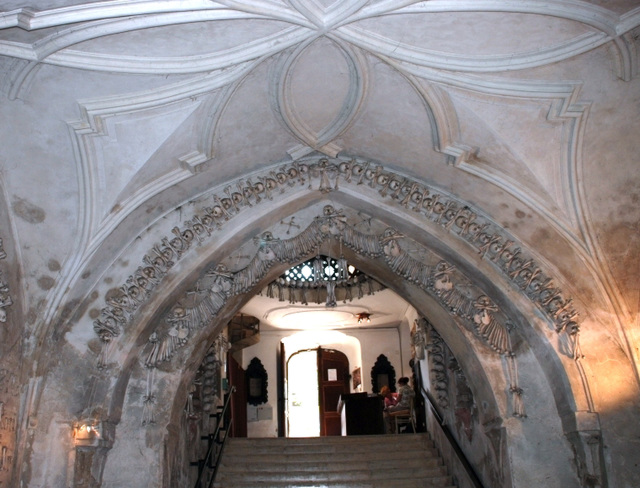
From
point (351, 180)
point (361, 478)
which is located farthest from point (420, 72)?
point (361, 478)

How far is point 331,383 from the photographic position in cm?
1338

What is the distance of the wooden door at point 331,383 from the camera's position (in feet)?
42.0

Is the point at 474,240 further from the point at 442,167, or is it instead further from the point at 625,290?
the point at 625,290

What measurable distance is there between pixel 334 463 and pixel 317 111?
13.5 feet

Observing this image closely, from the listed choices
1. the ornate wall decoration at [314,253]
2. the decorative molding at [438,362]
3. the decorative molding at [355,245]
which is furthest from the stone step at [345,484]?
the decorative molding at [355,245]

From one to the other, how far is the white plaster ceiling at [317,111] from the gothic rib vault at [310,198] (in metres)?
0.02

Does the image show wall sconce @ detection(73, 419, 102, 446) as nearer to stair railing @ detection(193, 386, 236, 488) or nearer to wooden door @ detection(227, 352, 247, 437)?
stair railing @ detection(193, 386, 236, 488)

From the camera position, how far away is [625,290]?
16.5 feet

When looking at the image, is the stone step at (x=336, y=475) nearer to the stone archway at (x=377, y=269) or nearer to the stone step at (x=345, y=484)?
the stone step at (x=345, y=484)

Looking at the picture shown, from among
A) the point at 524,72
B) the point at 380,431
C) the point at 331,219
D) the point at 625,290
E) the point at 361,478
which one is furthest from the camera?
the point at 380,431

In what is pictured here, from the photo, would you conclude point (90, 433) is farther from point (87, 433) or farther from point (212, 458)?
point (212, 458)

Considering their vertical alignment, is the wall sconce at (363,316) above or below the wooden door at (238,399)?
above

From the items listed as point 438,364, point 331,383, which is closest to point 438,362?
point 438,364

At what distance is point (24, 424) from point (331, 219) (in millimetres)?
2827
